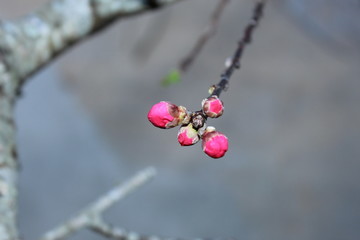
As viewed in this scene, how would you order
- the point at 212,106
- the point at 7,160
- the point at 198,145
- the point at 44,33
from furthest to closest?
the point at 198,145 < the point at 44,33 < the point at 7,160 < the point at 212,106

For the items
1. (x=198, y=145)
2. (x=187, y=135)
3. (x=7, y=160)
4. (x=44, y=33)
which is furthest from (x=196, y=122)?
(x=198, y=145)

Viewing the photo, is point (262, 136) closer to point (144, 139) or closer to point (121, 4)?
point (144, 139)

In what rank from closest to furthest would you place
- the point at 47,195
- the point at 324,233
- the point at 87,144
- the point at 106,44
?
the point at 324,233
the point at 47,195
the point at 87,144
the point at 106,44

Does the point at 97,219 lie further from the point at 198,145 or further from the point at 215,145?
the point at 198,145

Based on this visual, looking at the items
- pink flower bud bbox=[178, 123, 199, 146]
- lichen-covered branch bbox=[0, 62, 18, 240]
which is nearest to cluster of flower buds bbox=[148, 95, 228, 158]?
pink flower bud bbox=[178, 123, 199, 146]

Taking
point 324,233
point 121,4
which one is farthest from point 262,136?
point 121,4

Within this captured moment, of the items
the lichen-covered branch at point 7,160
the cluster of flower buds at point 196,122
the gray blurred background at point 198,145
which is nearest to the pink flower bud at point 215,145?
the cluster of flower buds at point 196,122

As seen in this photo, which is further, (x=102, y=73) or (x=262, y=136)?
(x=102, y=73)
